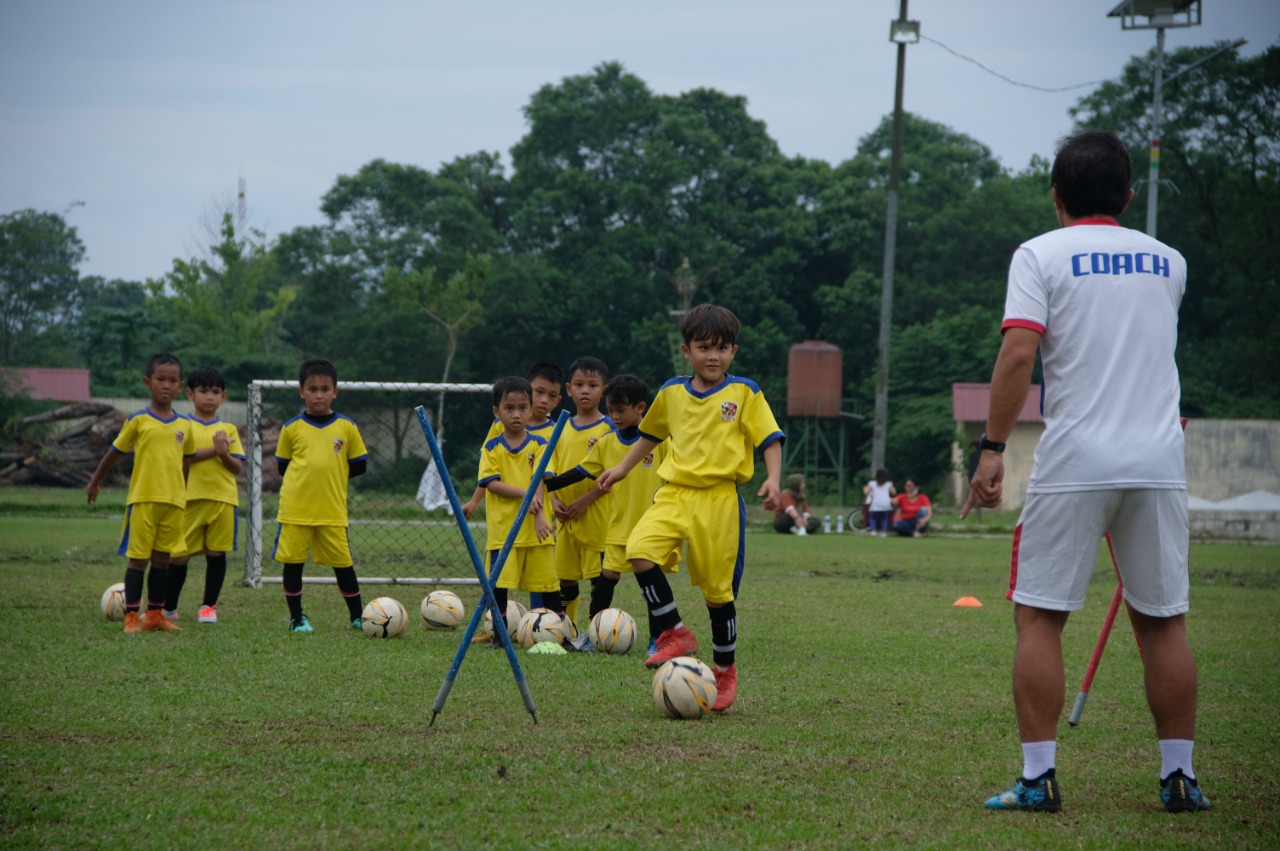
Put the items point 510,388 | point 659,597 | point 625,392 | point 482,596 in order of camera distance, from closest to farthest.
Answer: point 482,596, point 659,597, point 625,392, point 510,388

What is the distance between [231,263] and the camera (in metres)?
50.3

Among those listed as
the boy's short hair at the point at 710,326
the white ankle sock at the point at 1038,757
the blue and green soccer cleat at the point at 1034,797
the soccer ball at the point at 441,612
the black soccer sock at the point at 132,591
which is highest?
the boy's short hair at the point at 710,326

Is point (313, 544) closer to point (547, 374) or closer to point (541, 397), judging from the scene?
point (541, 397)

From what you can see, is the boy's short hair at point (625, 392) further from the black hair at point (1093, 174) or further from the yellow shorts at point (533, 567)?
the black hair at point (1093, 174)

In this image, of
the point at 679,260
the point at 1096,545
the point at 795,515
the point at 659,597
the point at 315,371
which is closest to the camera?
the point at 1096,545

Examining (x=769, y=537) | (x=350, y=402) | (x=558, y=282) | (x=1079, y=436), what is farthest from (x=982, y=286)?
(x=1079, y=436)

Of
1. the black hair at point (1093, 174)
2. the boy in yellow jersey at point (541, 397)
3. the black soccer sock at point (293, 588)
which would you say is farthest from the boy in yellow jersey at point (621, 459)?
the black hair at point (1093, 174)

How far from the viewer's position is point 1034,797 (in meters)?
3.97

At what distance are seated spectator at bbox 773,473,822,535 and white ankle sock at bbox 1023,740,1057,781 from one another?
18832mm

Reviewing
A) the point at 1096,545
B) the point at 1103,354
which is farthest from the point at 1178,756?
the point at 1103,354

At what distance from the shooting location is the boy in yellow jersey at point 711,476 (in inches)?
226

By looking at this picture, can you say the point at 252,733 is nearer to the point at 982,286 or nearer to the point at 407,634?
the point at 407,634

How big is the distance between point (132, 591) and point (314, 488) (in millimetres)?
1334

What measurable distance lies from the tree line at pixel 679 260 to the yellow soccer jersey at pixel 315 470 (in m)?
32.4
